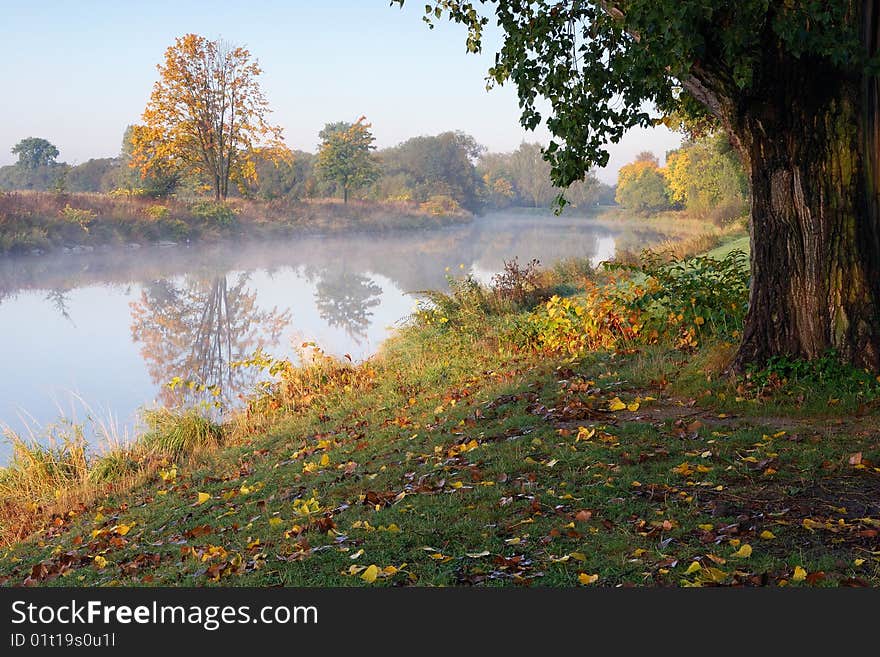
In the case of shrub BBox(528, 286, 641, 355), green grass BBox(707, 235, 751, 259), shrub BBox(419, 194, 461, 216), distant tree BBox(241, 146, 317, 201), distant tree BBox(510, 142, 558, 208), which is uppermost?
distant tree BBox(510, 142, 558, 208)

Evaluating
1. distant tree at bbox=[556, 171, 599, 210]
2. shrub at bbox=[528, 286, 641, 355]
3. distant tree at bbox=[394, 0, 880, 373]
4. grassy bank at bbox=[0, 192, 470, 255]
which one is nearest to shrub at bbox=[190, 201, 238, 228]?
grassy bank at bbox=[0, 192, 470, 255]

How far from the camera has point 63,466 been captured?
9750mm

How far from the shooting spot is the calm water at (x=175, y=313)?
14531 mm

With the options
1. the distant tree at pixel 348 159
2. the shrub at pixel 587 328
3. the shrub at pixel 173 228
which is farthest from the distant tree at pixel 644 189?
the shrub at pixel 587 328

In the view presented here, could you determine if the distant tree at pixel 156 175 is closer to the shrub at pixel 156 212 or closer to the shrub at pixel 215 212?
the shrub at pixel 215 212

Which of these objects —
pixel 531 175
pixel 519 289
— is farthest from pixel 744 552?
pixel 531 175

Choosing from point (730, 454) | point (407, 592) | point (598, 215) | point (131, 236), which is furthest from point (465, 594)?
point (598, 215)

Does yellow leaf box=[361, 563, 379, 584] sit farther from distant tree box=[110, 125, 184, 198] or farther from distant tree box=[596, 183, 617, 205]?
distant tree box=[596, 183, 617, 205]

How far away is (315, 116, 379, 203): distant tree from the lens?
58.5 meters

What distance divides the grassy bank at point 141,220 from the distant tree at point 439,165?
78.6 feet

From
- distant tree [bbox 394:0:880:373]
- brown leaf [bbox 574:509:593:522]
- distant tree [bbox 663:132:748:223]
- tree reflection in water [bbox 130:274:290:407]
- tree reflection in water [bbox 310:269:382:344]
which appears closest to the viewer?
brown leaf [bbox 574:509:593:522]

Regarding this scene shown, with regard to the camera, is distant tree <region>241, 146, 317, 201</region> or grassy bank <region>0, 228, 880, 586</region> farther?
distant tree <region>241, 146, 317, 201</region>

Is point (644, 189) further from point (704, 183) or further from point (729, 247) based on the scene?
point (729, 247)

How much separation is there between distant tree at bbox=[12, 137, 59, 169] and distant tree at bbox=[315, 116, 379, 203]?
78.4ft
